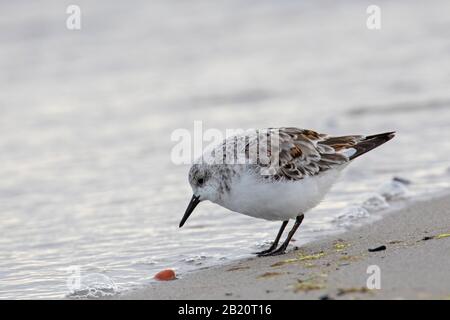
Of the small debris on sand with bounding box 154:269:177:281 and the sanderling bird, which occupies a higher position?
the sanderling bird

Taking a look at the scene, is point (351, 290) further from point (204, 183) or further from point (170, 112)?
point (170, 112)

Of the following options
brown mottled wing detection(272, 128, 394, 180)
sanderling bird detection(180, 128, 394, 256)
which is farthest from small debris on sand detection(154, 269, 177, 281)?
brown mottled wing detection(272, 128, 394, 180)

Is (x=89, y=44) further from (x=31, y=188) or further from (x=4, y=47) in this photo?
(x=31, y=188)

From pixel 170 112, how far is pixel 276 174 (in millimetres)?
5585

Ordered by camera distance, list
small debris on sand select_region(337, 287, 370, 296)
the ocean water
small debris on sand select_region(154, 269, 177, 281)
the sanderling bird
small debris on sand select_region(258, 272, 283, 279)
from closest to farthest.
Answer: small debris on sand select_region(337, 287, 370, 296)
small debris on sand select_region(258, 272, 283, 279)
small debris on sand select_region(154, 269, 177, 281)
the sanderling bird
the ocean water

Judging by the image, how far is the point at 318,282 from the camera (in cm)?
494

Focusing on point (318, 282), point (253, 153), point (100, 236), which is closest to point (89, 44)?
point (100, 236)

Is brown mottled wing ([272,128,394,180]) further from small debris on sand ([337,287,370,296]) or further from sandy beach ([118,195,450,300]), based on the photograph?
small debris on sand ([337,287,370,296])

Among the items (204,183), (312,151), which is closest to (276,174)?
(312,151)

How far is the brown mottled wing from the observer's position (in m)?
6.18

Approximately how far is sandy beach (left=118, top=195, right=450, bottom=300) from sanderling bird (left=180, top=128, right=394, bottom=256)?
383mm

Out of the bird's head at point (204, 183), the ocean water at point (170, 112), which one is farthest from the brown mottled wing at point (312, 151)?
the ocean water at point (170, 112)

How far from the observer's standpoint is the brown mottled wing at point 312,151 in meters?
6.18

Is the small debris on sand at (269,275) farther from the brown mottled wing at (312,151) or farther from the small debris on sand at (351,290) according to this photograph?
the brown mottled wing at (312,151)
